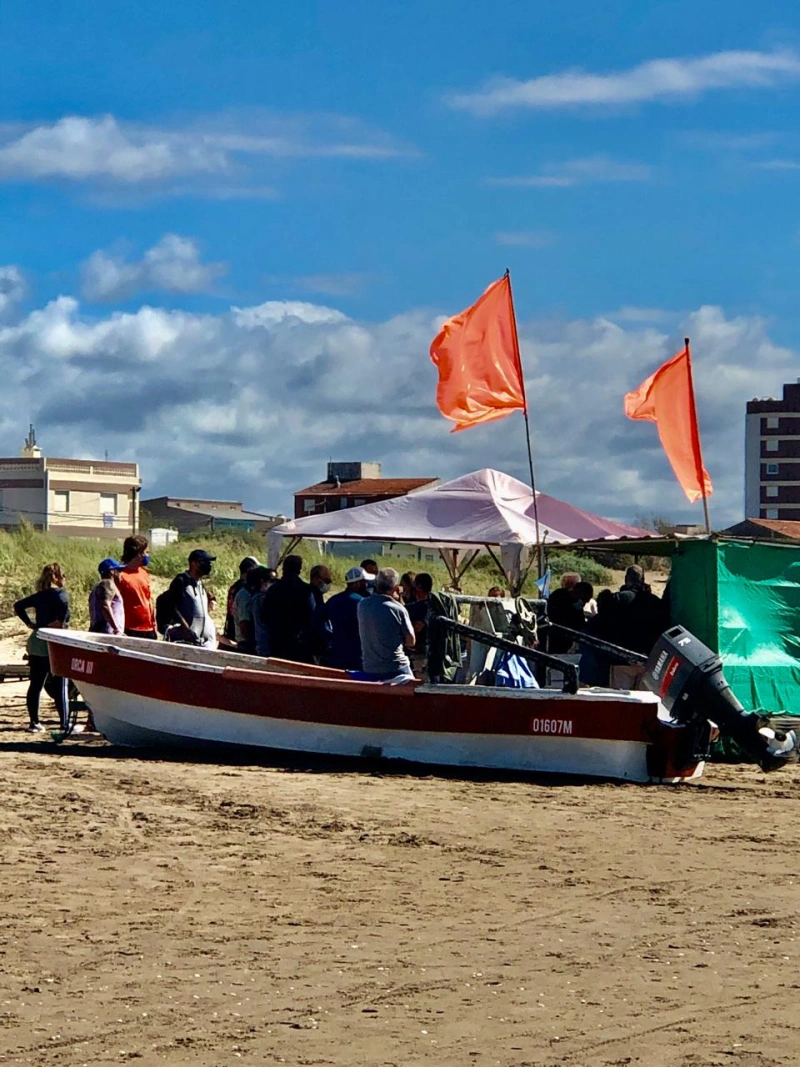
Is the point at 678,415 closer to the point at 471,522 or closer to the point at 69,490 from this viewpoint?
the point at 471,522

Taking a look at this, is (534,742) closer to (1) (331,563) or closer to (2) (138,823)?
(2) (138,823)

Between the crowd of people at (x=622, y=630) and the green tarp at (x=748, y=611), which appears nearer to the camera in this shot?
the green tarp at (x=748, y=611)

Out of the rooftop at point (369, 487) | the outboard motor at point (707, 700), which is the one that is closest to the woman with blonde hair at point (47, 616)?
the outboard motor at point (707, 700)

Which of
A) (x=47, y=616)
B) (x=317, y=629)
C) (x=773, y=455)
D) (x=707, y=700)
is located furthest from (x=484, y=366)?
(x=773, y=455)

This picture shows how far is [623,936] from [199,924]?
6.38 feet

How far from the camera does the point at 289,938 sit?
728 centimetres

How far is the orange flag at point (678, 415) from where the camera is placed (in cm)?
1709

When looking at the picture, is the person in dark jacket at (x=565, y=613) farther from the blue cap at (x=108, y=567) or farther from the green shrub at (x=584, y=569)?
the green shrub at (x=584, y=569)

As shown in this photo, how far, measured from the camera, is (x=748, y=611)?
47.9 ft

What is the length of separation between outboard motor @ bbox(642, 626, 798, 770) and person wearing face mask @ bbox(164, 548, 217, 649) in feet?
15.3

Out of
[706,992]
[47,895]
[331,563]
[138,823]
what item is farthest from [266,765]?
[331,563]

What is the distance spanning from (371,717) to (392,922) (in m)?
5.72

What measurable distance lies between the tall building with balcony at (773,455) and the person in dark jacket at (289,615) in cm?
10991

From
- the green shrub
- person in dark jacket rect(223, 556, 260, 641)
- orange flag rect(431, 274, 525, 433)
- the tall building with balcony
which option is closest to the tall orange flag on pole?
orange flag rect(431, 274, 525, 433)
